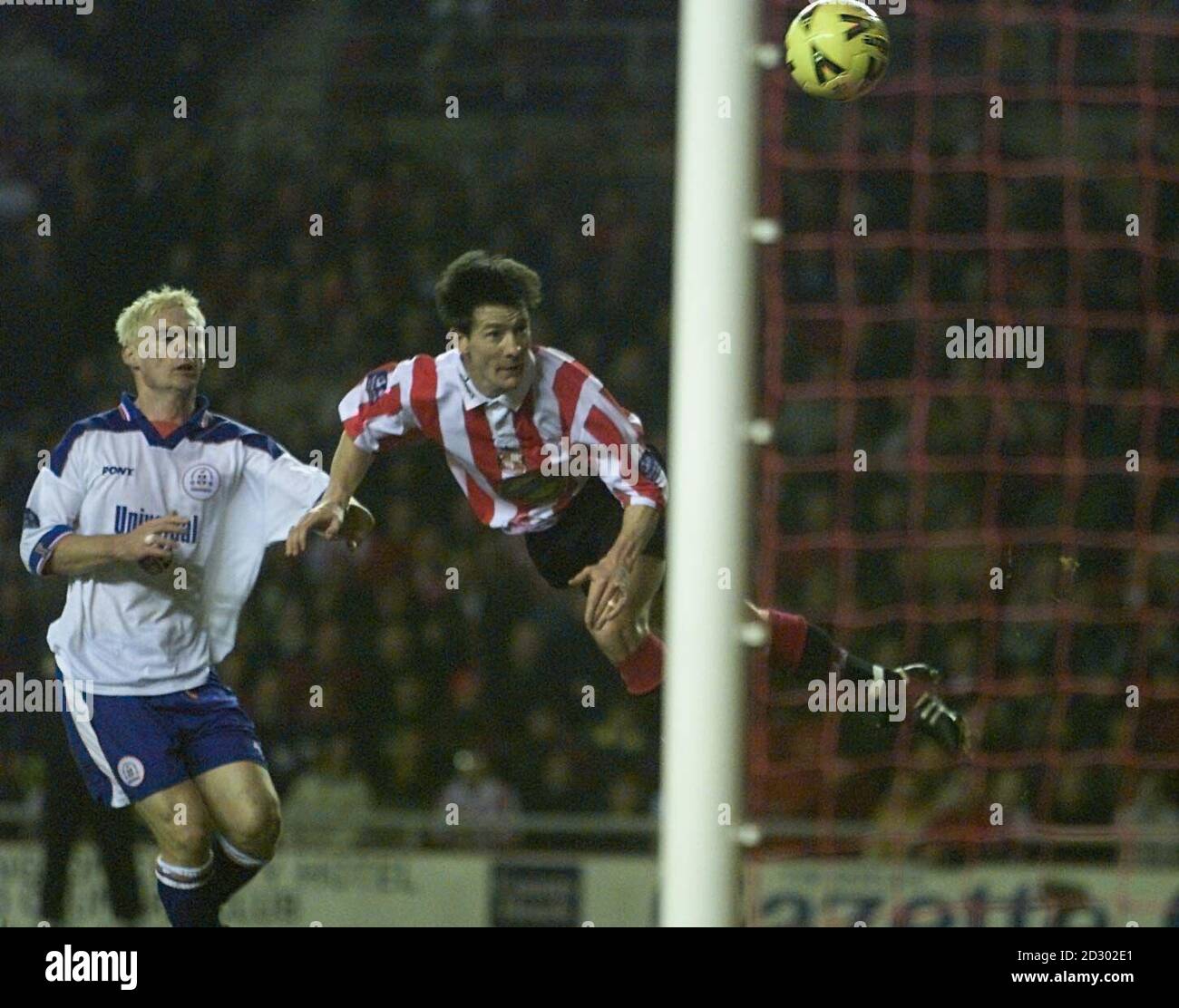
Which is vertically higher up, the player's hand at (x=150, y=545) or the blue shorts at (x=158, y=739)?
the player's hand at (x=150, y=545)

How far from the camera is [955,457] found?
614 cm

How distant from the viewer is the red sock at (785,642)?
3.83m

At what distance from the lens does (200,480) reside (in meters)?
3.62

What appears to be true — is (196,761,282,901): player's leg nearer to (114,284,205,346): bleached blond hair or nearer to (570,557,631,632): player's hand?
(570,557,631,632): player's hand

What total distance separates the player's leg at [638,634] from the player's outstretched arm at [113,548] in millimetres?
919

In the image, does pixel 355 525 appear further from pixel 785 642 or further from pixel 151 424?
pixel 785 642

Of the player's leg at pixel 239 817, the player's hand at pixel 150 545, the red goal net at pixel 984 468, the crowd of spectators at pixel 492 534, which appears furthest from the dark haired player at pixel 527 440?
the crowd of spectators at pixel 492 534

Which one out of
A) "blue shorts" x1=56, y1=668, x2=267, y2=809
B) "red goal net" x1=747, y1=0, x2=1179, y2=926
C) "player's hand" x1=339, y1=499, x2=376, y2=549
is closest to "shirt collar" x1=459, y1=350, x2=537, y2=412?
"player's hand" x1=339, y1=499, x2=376, y2=549

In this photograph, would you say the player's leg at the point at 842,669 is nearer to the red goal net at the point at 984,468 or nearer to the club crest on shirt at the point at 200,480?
the red goal net at the point at 984,468

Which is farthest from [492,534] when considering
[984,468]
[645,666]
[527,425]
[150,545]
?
[150,545]

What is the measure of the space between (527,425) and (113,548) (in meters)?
0.89

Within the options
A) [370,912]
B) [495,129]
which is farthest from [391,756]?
[495,129]

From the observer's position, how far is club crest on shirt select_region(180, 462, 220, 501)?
3.62 metres

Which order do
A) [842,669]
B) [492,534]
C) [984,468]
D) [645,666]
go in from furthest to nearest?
[984,468], [492,534], [842,669], [645,666]
